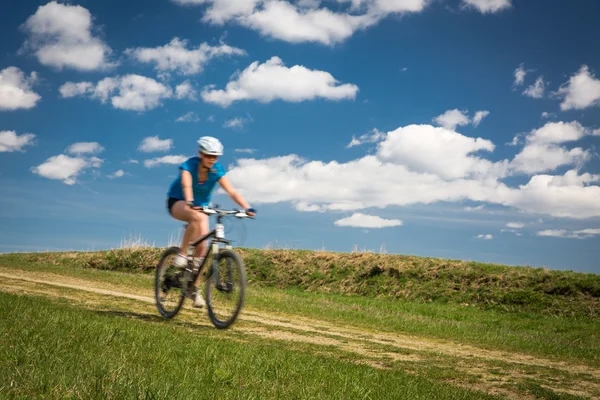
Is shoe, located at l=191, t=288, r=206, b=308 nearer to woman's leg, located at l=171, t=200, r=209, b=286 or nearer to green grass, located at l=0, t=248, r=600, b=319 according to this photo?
woman's leg, located at l=171, t=200, r=209, b=286

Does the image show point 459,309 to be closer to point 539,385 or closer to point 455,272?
point 455,272

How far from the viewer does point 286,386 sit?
4895mm

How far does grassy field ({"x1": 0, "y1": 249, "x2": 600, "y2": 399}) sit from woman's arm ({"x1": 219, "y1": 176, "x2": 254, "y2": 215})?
7.22ft

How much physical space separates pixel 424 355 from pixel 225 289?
339 centimetres

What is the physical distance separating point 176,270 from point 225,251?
1.32m

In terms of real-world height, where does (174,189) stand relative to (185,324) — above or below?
above

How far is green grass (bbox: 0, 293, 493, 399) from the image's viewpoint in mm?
3826

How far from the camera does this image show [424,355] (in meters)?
8.64

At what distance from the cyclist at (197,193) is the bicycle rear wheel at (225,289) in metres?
0.31

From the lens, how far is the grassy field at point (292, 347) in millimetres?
4473

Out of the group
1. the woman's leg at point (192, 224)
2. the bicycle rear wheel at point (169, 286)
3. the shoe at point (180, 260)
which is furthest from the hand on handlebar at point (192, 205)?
the bicycle rear wheel at point (169, 286)

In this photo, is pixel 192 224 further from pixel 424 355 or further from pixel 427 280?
pixel 427 280

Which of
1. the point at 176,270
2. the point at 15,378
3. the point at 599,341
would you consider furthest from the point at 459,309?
the point at 15,378

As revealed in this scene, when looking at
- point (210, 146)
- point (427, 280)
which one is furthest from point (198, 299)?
point (427, 280)
